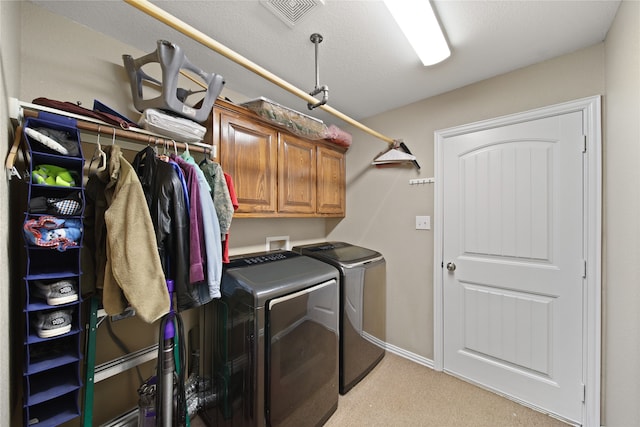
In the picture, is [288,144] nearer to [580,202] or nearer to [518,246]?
[518,246]

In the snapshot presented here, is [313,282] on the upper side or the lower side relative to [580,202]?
lower

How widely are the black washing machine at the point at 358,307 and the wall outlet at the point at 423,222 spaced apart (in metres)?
0.47

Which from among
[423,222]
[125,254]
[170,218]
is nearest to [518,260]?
[423,222]

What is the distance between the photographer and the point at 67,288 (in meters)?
1.01

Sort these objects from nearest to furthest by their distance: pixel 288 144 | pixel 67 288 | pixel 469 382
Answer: pixel 67 288
pixel 469 382
pixel 288 144

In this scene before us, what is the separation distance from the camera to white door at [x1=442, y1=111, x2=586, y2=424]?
1.63 metres

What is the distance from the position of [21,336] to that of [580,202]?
3183 mm

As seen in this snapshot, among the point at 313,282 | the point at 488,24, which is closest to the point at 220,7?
the point at 488,24

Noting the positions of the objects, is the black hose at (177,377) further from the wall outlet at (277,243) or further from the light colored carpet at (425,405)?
the wall outlet at (277,243)

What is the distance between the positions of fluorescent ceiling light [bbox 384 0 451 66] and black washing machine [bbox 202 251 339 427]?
151 cm

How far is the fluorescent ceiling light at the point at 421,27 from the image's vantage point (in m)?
1.15

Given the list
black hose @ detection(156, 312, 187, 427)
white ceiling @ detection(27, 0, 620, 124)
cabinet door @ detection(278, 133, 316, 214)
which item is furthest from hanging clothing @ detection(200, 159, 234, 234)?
white ceiling @ detection(27, 0, 620, 124)

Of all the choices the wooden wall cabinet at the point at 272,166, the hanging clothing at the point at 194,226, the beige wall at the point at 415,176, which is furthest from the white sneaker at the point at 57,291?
the beige wall at the point at 415,176

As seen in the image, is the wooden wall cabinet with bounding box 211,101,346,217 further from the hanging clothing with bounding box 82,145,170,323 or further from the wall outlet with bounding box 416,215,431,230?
the wall outlet with bounding box 416,215,431,230
